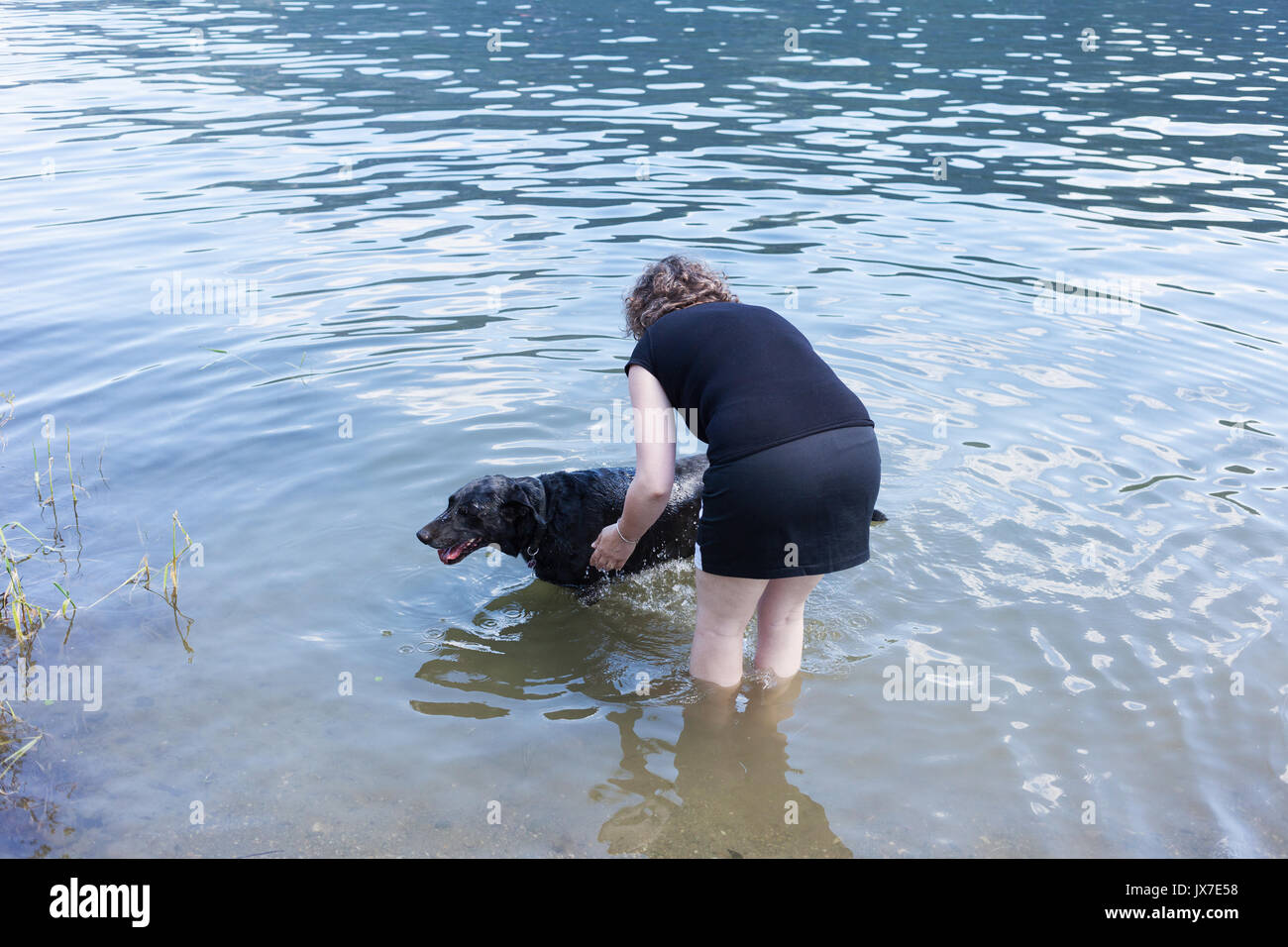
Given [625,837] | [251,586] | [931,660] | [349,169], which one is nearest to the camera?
[625,837]

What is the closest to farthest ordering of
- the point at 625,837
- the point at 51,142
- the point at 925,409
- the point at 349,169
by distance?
the point at 625,837 → the point at 925,409 → the point at 349,169 → the point at 51,142

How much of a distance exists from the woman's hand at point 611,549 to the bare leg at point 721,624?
1.46 feet

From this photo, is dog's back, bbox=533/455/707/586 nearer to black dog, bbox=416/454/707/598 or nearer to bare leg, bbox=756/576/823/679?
black dog, bbox=416/454/707/598

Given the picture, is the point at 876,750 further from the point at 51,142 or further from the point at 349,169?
the point at 51,142

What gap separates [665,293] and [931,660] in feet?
8.25

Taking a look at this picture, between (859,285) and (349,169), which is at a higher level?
(349,169)

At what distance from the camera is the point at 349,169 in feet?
50.1

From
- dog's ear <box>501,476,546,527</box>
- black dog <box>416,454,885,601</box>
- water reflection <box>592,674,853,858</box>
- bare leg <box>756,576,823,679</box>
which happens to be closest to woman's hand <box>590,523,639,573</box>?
bare leg <box>756,576,823,679</box>

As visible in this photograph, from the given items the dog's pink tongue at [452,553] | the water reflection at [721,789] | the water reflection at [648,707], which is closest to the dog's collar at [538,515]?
the water reflection at [648,707]

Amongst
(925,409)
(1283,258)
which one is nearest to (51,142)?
(925,409)

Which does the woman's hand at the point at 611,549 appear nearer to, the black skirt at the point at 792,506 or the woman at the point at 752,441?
the woman at the point at 752,441

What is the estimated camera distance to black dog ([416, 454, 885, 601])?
20.1 ft

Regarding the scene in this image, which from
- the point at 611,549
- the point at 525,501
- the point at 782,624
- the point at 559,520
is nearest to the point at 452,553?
the point at 525,501

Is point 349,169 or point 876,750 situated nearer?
point 876,750
